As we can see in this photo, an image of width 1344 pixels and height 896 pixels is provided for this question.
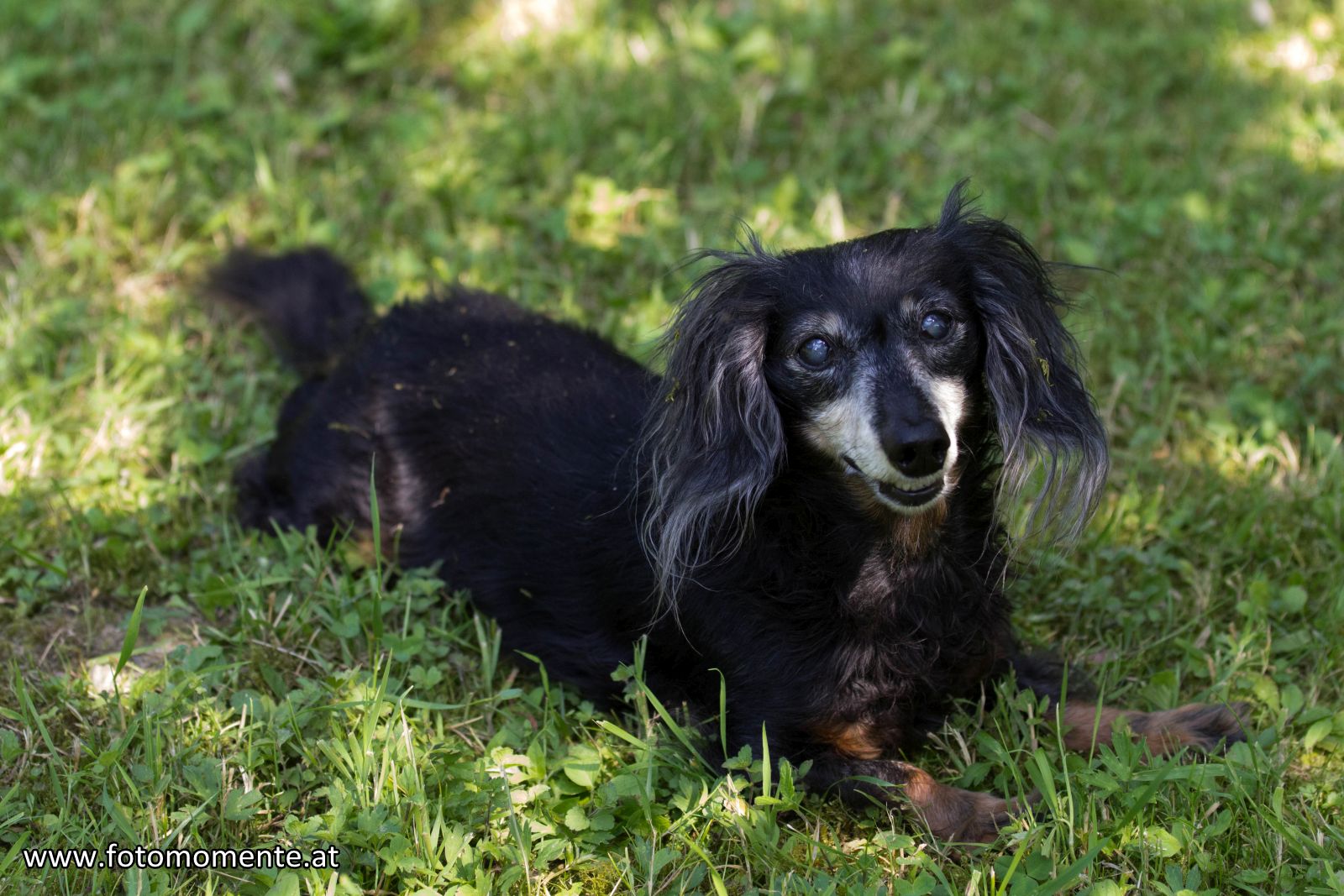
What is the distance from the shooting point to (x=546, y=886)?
8.25ft

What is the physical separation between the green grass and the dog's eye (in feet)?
2.70

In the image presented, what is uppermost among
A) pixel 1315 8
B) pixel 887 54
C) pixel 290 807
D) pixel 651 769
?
pixel 1315 8

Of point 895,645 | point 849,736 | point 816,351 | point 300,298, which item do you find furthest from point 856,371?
point 300,298

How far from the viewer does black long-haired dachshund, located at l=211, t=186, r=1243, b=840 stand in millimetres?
2564

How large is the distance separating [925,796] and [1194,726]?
2.24 ft

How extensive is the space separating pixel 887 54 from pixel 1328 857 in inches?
153

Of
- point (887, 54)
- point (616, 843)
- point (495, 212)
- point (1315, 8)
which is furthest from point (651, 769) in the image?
point (1315, 8)

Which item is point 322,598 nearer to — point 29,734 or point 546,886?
point 29,734

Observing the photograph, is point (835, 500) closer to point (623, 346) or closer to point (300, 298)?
point (623, 346)

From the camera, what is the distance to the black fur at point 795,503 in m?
2.59

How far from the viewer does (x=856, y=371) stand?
8.29 ft

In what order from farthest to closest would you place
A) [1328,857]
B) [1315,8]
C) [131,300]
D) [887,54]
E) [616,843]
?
[1315,8], [887,54], [131,300], [616,843], [1328,857]

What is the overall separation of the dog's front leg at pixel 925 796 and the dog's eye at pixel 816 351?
85 centimetres

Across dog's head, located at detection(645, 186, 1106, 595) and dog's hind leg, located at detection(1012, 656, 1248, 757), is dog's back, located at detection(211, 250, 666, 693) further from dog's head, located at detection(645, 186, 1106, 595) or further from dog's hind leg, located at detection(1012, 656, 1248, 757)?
dog's hind leg, located at detection(1012, 656, 1248, 757)
